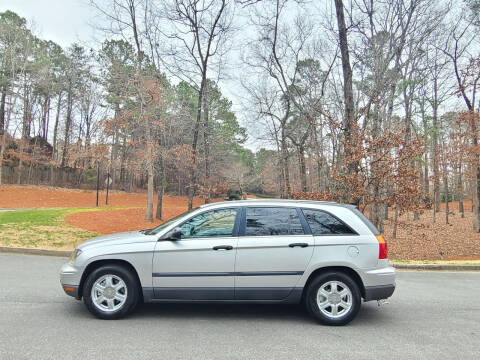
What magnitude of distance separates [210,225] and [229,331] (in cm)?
138

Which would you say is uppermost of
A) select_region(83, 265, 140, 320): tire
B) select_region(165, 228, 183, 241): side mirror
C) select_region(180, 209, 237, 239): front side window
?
select_region(180, 209, 237, 239): front side window

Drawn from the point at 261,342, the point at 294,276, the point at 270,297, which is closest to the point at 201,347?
the point at 261,342

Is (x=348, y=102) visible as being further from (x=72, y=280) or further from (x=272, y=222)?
(x=72, y=280)

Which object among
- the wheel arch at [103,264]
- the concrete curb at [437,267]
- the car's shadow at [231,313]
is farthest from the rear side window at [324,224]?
the concrete curb at [437,267]

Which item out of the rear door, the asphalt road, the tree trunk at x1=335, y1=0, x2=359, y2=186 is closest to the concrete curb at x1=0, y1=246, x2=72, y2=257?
the asphalt road

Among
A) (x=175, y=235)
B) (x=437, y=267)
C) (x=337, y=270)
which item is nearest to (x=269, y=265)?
(x=337, y=270)

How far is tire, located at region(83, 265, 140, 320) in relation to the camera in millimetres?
4426

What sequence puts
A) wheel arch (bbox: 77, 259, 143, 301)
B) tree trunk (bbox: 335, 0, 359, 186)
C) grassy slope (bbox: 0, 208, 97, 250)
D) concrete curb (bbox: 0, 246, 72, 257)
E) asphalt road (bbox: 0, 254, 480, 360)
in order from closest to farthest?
1. asphalt road (bbox: 0, 254, 480, 360)
2. wheel arch (bbox: 77, 259, 143, 301)
3. concrete curb (bbox: 0, 246, 72, 257)
4. grassy slope (bbox: 0, 208, 97, 250)
5. tree trunk (bbox: 335, 0, 359, 186)

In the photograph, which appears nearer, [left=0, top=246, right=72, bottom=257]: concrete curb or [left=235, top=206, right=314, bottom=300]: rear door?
[left=235, top=206, right=314, bottom=300]: rear door

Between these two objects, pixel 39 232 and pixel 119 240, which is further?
pixel 39 232

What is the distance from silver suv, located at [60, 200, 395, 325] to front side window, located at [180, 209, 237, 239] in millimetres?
21

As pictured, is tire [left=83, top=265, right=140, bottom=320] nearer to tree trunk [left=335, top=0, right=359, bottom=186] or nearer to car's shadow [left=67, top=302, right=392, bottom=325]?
car's shadow [left=67, top=302, right=392, bottom=325]

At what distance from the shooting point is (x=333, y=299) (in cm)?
446

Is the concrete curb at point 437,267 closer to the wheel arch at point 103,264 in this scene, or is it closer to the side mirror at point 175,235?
the side mirror at point 175,235
